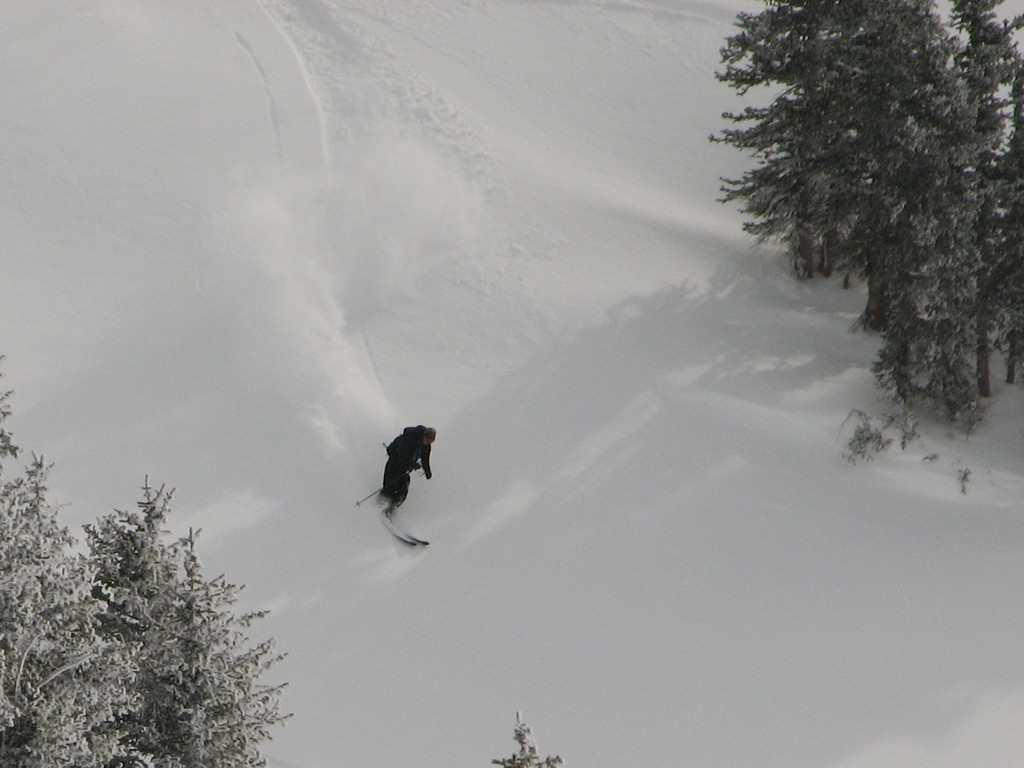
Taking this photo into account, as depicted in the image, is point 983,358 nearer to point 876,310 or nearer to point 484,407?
point 876,310

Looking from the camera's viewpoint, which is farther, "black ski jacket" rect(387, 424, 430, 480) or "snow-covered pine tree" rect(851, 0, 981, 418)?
"snow-covered pine tree" rect(851, 0, 981, 418)

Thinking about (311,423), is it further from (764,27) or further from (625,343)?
(764,27)

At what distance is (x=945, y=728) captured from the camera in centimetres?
1336

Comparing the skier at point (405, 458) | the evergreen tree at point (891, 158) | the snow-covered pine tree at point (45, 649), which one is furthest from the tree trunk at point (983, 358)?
the snow-covered pine tree at point (45, 649)

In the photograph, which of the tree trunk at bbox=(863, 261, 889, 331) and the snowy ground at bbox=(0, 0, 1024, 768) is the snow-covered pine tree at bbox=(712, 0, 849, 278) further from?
the snowy ground at bbox=(0, 0, 1024, 768)

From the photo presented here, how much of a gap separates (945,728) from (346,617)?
303 inches

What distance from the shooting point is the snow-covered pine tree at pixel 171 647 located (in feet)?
31.8

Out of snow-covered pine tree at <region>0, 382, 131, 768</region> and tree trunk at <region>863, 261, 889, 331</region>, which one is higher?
tree trunk at <region>863, 261, 889, 331</region>

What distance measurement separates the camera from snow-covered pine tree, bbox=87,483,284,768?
31.8 feet

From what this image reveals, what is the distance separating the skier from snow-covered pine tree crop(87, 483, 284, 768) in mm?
5409

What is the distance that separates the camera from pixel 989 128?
1611cm

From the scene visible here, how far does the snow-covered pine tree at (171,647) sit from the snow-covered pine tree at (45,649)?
2.61 ft

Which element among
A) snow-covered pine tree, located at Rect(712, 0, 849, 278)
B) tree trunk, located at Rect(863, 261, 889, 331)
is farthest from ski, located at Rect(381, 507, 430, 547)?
tree trunk, located at Rect(863, 261, 889, 331)

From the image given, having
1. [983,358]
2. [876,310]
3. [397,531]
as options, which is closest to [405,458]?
[397,531]
